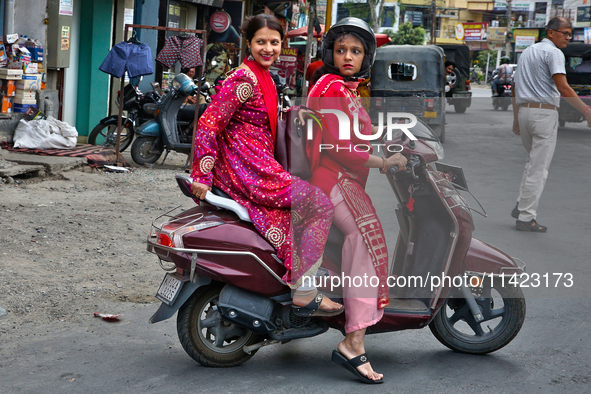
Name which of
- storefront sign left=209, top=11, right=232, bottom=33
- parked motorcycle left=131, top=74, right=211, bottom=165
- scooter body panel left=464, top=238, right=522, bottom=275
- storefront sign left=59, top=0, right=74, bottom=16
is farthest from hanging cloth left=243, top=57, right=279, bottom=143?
storefront sign left=209, top=11, right=232, bottom=33

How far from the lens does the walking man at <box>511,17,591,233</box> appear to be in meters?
5.59

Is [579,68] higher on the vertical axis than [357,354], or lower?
higher

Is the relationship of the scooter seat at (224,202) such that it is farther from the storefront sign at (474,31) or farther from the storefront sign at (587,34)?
the storefront sign at (474,31)

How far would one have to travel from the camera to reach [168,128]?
27.7ft

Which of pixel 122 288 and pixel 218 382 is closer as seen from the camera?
pixel 218 382

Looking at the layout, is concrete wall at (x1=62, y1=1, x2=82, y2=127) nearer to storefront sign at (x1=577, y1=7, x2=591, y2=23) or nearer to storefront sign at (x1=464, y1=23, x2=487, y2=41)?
storefront sign at (x1=577, y1=7, x2=591, y2=23)

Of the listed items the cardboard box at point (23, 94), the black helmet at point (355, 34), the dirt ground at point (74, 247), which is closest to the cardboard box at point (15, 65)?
the cardboard box at point (23, 94)

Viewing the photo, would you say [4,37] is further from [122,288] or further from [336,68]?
[336,68]

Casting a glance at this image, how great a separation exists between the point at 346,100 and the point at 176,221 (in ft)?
2.97

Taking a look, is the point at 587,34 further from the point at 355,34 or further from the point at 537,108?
the point at 355,34

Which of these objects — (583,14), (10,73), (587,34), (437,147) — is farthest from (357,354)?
(583,14)

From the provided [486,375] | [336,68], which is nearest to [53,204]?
[336,68]

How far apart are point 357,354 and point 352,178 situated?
771 mm

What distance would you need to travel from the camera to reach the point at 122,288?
4.13m
